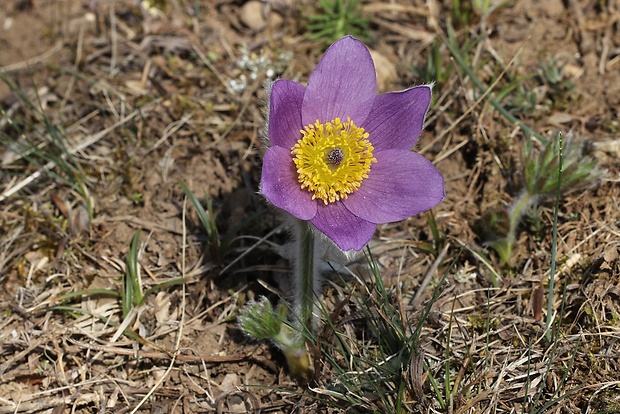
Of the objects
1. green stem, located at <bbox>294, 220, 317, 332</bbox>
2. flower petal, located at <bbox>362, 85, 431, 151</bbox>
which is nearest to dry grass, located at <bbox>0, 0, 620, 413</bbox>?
green stem, located at <bbox>294, 220, 317, 332</bbox>

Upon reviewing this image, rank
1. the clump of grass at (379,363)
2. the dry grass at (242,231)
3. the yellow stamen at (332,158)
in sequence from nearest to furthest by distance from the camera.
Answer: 1. the clump of grass at (379,363)
2. the yellow stamen at (332,158)
3. the dry grass at (242,231)

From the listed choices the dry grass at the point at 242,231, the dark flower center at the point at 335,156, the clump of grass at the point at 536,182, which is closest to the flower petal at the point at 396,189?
the dark flower center at the point at 335,156

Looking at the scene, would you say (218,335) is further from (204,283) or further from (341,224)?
(341,224)

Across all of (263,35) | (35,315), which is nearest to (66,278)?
(35,315)

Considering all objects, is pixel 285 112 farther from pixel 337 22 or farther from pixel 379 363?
pixel 337 22

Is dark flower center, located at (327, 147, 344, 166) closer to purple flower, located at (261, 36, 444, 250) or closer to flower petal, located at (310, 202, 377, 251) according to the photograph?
purple flower, located at (261, 36, 444, 250)

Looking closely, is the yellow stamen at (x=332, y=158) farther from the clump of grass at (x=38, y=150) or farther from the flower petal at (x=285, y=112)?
the clump of grass at (x=38, y=150)

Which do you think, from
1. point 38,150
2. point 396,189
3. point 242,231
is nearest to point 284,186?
point 396,189
